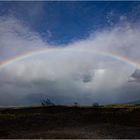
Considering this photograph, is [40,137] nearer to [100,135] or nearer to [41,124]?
[100,135]

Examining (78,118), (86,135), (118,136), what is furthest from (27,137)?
(78,118)

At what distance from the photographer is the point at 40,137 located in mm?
25188

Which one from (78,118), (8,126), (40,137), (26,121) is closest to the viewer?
(40,137)

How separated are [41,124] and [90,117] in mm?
8658

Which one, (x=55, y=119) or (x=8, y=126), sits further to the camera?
(x=55, y=119)

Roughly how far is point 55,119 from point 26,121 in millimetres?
3986

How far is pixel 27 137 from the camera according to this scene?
2558cm

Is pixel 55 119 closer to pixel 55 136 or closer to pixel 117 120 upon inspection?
pixel 117 120

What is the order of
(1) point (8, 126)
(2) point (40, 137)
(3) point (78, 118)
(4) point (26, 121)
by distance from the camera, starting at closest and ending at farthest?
(2) point (40, 137), (1) point (8, 126), (4) point (26, 121), (3) point (78, 118)

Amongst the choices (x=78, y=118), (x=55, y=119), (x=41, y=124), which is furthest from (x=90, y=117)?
(x=41, y=124)

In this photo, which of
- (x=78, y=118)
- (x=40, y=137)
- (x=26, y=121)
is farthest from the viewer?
(x=78, y=118)

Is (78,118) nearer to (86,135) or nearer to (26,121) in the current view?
(26,121)

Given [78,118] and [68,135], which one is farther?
[78,118]

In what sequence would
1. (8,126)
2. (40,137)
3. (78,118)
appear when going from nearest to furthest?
(40,137), (8,126), (78,118)
